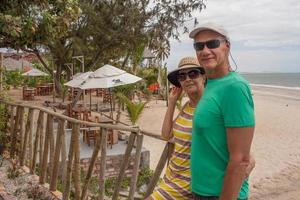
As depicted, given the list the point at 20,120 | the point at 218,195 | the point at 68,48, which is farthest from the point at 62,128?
the point at 68,48

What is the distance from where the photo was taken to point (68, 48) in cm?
2142

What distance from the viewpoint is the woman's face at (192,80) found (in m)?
2.70

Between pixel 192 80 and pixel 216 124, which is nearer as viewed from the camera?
pixel 216 124

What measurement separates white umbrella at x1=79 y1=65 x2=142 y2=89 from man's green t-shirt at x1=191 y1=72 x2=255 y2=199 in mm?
10215

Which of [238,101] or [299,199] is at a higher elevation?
[238,101]

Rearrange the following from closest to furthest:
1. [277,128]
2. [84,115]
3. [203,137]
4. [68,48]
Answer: [203,137]
[84,115]
[277,128]
[68,48]

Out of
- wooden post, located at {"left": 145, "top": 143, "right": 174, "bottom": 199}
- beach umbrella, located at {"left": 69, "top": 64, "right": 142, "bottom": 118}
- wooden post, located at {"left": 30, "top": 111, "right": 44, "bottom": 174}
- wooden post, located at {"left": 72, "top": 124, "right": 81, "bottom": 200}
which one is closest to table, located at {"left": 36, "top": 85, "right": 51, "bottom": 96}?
beach umbrella, located at {"left": 69, "top": 64, "right": 142, "bottom": 118}

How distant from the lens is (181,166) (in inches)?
103

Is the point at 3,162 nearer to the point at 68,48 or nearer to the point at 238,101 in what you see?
the point at 238,101

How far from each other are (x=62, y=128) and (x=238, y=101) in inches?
146

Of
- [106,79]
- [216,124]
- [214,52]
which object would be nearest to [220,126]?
[216,124]

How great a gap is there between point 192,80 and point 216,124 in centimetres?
88

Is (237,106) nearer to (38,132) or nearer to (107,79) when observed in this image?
(38,132)

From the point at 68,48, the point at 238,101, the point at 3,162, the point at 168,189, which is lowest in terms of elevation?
the point at 3,162
